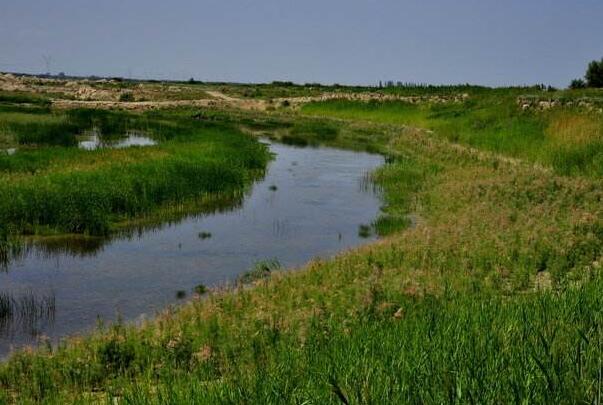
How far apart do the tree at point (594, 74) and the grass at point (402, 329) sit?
49.5m

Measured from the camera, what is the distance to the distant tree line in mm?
64312

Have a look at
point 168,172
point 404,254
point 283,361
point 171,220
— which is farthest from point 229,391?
point 168,172

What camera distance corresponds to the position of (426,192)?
78.0 ft

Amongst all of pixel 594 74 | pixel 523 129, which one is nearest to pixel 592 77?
pixel 594 74

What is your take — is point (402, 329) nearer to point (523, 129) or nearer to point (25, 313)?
point (25, 313)

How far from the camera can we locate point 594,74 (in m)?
65.1

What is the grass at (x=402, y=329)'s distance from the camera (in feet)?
16.6

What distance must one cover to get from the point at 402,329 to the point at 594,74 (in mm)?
65171

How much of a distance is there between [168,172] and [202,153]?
16.1 ft

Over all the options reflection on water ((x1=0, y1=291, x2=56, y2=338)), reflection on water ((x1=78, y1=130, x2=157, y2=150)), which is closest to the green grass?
reflection on water ((x1=0, y1=291, x2=56, y2=338))

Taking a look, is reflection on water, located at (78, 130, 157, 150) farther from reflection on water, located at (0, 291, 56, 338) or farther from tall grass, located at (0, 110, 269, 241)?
reflection on water, located at (0, 291, 56, 338)

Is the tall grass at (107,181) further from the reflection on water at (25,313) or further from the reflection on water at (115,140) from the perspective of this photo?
→ the reflection on water at (115,140)

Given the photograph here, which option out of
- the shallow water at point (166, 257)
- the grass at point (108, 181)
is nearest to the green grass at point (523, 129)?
the shallow water at point (166, 257)

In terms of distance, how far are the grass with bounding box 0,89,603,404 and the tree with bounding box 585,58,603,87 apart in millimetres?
49517
